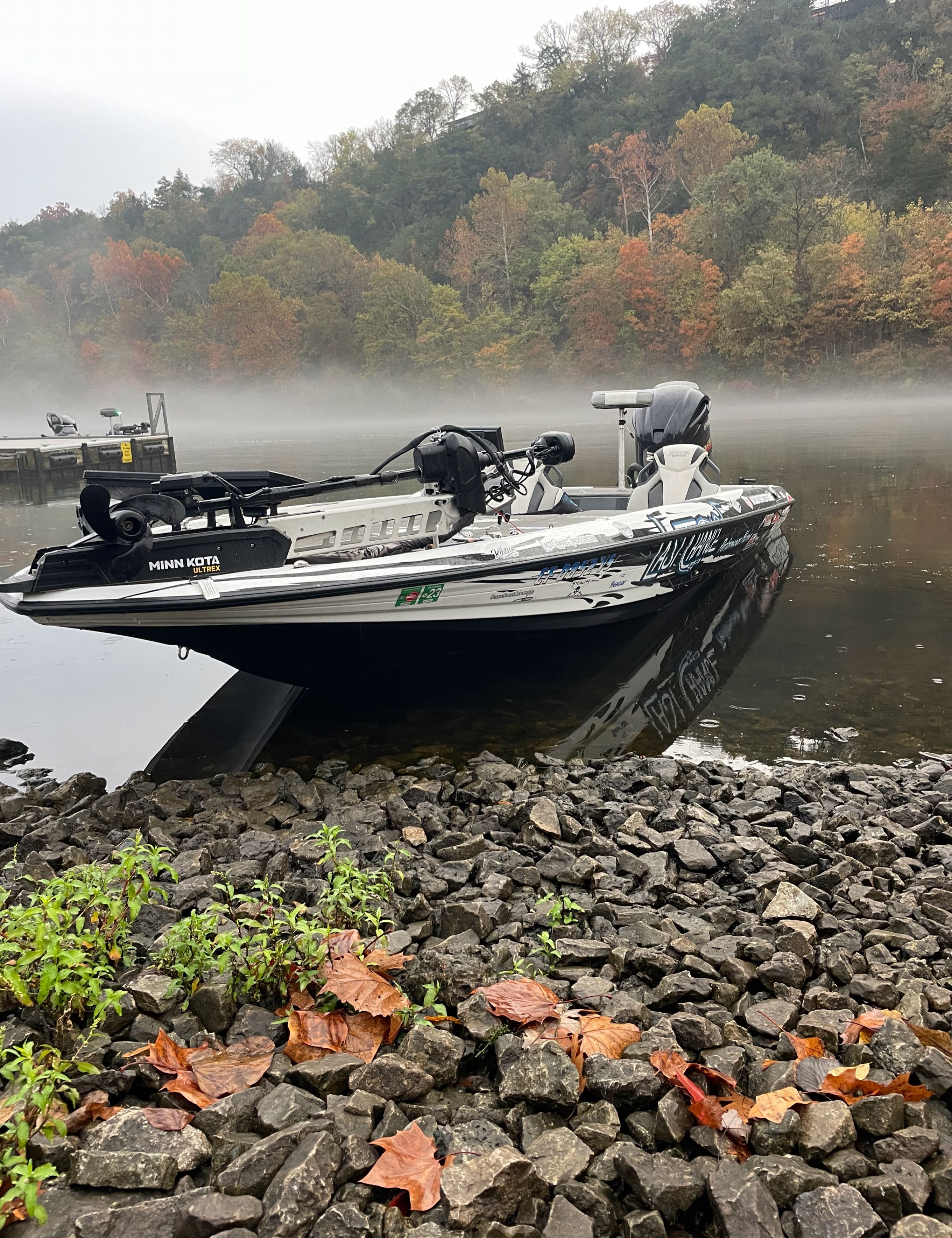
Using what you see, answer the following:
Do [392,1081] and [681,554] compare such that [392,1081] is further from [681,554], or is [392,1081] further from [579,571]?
[681,554]

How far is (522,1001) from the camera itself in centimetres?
248

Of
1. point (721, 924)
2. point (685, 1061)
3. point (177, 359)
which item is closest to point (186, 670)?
point (721, 924)

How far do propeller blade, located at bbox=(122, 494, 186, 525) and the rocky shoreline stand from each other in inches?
74.1

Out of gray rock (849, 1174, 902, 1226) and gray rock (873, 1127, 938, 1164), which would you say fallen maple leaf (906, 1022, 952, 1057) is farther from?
gray rock (849, 1174, 902, 1226)

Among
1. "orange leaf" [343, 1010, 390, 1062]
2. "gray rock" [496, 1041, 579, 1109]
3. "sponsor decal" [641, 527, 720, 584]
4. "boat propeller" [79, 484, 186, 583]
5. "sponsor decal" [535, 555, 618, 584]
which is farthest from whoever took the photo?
"sponsor decal" [641, 527, 720, 584]

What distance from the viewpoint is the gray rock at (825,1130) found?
1918mm

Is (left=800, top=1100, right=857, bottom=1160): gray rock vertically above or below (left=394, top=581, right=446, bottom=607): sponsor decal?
below

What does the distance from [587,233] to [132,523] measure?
6436 cm

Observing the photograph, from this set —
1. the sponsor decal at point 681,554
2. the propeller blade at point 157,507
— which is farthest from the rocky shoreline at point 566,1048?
the sponsor decal at point 681,554

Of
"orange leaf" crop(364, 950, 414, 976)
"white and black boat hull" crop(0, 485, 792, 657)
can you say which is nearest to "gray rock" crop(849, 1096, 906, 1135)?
"orange leaf" crop(364, 950, 414, 976)

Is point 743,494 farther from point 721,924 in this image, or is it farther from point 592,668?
point 721,924

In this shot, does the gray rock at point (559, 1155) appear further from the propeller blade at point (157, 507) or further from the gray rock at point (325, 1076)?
the propeller blade at point (157, 507)

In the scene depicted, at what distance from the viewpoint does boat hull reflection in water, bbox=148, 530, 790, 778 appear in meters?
5.40

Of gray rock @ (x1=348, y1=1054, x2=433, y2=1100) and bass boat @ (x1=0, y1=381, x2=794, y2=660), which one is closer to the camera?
gray rock @ (x1=348, y1=1054, x2=433, y2=1100)
